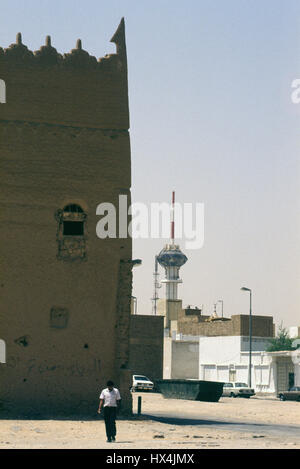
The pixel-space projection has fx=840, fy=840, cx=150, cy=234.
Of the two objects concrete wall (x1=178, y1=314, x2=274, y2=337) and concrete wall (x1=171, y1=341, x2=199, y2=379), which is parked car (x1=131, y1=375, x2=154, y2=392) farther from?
concrete wall (x1=171, y1=341, x2=199, y2=379)

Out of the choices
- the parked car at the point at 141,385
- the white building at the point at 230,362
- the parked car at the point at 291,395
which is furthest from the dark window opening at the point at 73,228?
the white building at the point at 230,362

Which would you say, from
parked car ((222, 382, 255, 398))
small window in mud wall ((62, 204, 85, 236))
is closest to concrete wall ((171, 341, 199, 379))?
parked car ((222, 382, 255, 398))

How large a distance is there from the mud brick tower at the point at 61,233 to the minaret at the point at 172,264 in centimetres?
11176

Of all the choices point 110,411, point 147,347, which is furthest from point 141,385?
point 110,411

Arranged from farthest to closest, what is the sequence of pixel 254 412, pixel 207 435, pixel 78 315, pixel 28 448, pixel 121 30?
pixel 254 412, pixel 121 30, pixel 78 315, pixel 207 435, pixel 28 448

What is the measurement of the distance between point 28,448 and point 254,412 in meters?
21.5

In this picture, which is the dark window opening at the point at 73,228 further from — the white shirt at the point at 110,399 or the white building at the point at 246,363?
the white building at the point at 246,363

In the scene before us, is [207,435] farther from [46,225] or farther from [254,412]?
[254,412]

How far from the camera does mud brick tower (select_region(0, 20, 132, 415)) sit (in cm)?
2684

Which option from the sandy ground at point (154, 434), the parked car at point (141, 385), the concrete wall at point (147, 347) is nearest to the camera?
the sandy ground at point (154, 434)

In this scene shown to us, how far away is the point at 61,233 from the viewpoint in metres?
27.8

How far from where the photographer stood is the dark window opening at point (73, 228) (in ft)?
92.8

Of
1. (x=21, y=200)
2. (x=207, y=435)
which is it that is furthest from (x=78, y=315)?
(x=207, y=435)

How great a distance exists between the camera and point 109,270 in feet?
92.0
